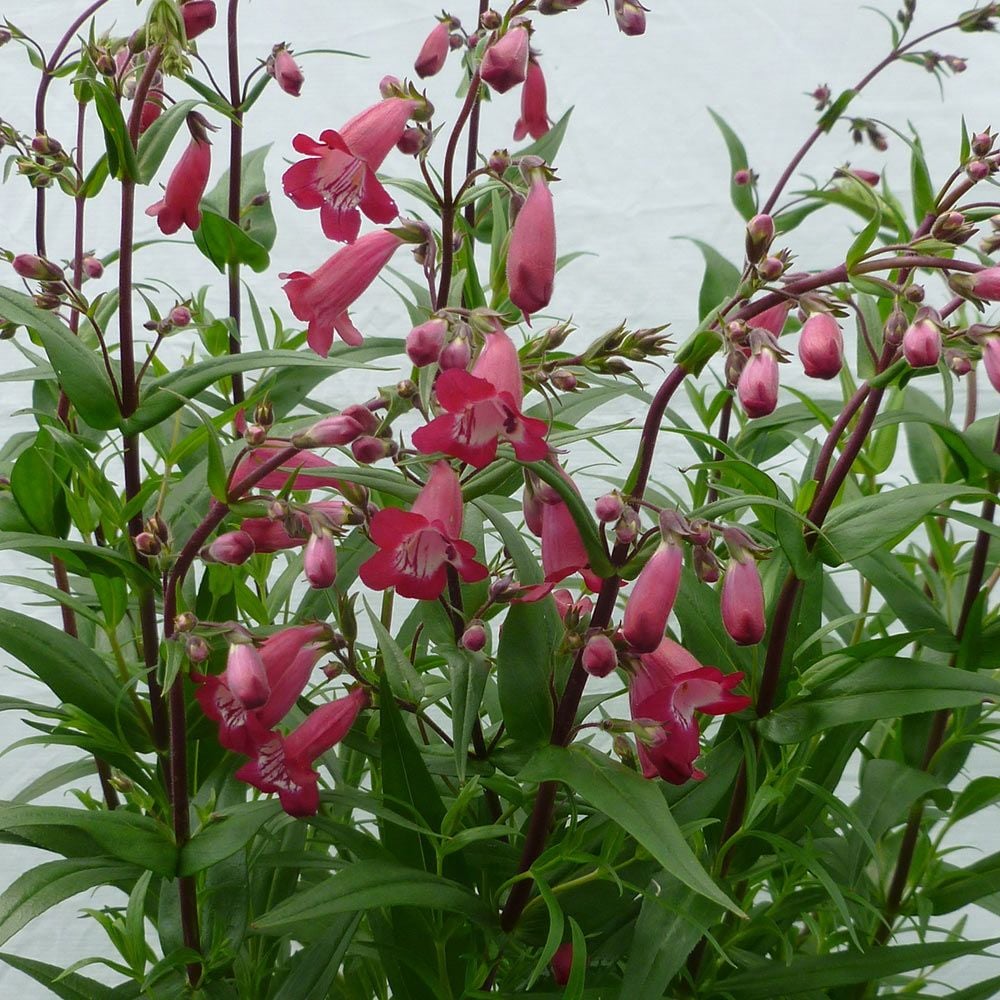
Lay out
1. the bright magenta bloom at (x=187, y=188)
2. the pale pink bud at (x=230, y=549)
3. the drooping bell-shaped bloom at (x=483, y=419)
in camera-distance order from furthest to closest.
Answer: the bright magenta bloom at (x=187, y=188), the pale pink bud at (x=230, y=549), the drooping bell-shaped bloom at (x=483, y=419)

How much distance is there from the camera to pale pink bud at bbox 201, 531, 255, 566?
613 mm

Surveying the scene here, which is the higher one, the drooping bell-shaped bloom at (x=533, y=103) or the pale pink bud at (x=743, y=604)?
the drooping bell-shaped bloom at (x=533, y=103)

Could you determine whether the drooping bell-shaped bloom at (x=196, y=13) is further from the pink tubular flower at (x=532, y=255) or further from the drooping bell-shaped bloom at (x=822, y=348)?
the drooping bell-shaped bloom at (x=822, y=348)

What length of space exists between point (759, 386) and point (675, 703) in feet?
0.54

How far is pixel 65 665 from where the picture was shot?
0.69 metres

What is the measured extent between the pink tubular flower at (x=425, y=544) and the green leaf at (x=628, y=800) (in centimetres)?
10

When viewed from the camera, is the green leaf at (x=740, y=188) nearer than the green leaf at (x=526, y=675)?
No

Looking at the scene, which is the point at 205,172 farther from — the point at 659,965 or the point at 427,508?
the point at 659,965

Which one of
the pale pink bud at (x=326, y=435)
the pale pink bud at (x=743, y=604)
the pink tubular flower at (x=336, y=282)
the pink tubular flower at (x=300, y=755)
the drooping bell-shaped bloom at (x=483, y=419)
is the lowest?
the pink tubular flower at (x=300, y=755)

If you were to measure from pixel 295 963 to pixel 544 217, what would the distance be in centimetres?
47

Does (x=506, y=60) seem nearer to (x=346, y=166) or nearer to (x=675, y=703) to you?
(x=346, y=166)

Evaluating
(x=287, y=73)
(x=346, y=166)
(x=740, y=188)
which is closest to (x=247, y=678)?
(x=346, y=166)

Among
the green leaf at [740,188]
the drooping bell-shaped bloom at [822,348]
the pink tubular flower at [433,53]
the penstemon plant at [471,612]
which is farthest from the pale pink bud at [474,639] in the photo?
the green leaf at [740,188]

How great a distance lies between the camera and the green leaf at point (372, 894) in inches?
23.7
